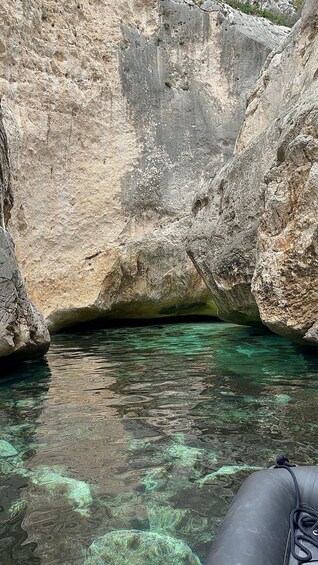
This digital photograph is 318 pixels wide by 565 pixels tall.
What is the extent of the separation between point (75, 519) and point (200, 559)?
80 cm

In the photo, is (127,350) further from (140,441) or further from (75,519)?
(75,519)

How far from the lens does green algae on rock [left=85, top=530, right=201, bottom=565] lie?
255 cm

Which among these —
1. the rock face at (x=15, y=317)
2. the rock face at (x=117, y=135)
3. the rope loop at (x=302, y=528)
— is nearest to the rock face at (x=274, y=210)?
the rock face at (x=15, y=317)

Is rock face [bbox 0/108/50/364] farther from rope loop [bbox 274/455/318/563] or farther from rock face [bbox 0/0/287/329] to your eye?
rock face [bbox 0/0/287/329]

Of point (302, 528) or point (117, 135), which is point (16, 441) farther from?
point (117, 135)

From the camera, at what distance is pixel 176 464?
3.72 m

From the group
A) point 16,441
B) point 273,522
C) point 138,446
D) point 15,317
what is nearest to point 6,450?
point 16,441

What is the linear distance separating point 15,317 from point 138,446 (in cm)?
351

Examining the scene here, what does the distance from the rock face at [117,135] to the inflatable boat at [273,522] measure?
12.2 meters

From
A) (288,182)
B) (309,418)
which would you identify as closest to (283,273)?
(288,182)

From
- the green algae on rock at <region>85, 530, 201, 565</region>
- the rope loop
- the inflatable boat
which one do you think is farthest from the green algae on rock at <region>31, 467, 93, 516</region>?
the rope loop

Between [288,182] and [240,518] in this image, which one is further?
[288,182]

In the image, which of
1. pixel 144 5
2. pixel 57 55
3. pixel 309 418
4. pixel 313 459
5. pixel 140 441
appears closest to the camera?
pixel 313 459

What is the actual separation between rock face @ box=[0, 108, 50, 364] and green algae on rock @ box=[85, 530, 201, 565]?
14.2 feet
